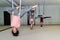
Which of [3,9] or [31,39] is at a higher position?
[3,9]

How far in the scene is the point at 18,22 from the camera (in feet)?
14.1

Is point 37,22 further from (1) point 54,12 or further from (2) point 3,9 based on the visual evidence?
(2) point 3,9

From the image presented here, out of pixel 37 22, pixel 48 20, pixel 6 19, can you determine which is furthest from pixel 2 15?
pixel 48 20

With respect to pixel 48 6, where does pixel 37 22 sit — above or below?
below

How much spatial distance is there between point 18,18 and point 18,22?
4.4 inches

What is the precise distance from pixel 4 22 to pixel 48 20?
4962 mm

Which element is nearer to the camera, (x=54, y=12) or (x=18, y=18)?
(x=18, y=18)

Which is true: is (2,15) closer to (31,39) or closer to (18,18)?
(31,39)

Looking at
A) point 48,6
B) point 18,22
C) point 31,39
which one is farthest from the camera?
point 48,6

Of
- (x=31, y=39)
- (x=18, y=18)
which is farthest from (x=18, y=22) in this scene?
(x=31, y=39)

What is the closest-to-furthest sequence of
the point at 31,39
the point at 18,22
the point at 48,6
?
the point at 18,22 < the point at 31,39 < the point at 48,6

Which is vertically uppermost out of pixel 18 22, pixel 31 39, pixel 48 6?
pixel 48 6

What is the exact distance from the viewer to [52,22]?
17.1 m

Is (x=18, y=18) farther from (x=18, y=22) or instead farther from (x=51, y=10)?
(x=51, y=10)
